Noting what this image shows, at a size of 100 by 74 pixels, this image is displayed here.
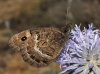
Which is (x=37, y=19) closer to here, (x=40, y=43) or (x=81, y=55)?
(x=40, y=43)

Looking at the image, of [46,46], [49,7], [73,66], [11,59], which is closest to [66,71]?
[73,66]

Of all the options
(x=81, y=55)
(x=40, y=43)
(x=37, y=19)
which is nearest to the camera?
(x=81, y=55)

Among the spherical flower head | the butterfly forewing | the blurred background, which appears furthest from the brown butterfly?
the blurred background

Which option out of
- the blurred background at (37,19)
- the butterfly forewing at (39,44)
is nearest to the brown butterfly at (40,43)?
the butterfly forewing at (39,44)

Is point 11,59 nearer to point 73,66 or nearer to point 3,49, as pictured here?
point 3,49

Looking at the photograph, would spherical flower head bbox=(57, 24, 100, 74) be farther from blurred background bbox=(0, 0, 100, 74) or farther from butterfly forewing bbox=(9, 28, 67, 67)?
blurred background bbox=(0, 0, 100, 74)

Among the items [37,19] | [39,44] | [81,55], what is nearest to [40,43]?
[39,44]

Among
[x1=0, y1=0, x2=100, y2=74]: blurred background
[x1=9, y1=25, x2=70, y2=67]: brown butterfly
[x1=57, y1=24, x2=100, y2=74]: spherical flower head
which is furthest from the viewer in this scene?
[x1=0, y1=0, x2=100, y2=74]: blurred background
